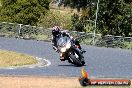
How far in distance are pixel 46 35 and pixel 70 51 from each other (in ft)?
56.2

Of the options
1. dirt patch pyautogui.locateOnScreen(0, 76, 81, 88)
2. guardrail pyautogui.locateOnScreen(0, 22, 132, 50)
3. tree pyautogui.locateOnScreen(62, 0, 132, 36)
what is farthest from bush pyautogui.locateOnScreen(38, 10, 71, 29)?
dirt patch pyautogui.locateOnScreen(0, 76, 81, 88)

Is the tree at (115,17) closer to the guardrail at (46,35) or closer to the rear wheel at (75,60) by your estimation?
the guardrail at (46,35)

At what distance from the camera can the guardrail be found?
113ft

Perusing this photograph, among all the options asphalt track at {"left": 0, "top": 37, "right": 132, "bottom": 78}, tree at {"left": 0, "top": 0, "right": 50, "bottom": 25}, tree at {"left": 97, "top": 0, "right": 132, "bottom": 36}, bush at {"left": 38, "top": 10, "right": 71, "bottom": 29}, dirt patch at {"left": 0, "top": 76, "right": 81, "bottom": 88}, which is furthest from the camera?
bush at {"left": 38, "top": 10, "right": 71, "bottom": 29}

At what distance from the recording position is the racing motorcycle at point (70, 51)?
811 inches

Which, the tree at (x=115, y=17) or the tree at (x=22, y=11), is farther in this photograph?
the tree at (x=22, y=11)

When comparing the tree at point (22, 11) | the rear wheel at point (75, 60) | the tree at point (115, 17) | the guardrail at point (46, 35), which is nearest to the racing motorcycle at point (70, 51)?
the rear wheel at point (75, 60)

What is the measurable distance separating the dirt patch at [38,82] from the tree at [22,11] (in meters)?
26.5

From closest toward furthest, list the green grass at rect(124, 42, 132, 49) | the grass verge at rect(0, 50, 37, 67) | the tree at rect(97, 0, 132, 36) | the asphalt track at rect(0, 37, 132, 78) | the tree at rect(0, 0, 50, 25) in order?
the asphalt track at rect(0, 37, 132, 78), the grass verge at rect(0, 50, 37, 67), the green grass at rect(124, 42, 132, 49), the tree at rect(97, 0, 132, 36), the tree at rect(0, 0, 50, 25)

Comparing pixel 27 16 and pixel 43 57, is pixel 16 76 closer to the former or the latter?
pixel 43 57

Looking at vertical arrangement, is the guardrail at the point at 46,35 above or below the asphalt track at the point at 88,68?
below

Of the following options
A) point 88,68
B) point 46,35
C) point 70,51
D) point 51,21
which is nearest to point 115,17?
point 46,35

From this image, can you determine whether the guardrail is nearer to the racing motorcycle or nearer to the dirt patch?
the racing motorcycle

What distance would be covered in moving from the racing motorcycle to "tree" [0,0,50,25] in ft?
70.8
